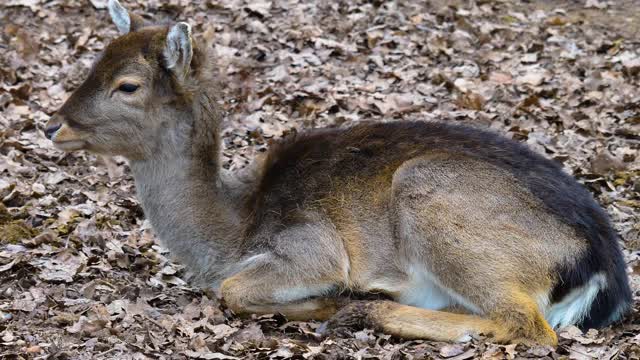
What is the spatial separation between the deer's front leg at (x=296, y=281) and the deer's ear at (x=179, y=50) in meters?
1.41

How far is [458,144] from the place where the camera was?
7004 mm

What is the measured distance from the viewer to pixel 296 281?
6828 mm

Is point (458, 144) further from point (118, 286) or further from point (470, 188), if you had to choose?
point (118, 286)

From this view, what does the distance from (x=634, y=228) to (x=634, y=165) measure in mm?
1315

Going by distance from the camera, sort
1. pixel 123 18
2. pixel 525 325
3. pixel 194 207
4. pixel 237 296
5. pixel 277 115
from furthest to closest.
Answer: pixel 277 115 → pixel 123 18 → pixel 194 207 → pixel 237 296 → pixel 525 325

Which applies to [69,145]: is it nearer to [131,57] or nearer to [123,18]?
[131,57]

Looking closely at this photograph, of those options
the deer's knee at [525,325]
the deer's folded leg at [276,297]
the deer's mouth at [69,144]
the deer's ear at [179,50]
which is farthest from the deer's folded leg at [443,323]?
the deer's mouth at [69,144]

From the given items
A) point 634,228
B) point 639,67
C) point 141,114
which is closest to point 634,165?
point 634,228

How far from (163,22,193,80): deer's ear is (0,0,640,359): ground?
1.37ft

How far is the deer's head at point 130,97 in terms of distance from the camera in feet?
23.3

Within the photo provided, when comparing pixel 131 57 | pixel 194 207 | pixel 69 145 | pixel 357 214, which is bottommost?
pixel 194 207

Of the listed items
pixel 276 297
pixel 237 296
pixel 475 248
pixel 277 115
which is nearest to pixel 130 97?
pixel 237 296

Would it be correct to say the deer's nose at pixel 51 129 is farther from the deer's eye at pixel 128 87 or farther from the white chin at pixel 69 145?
the deer's eye at pixel 128 87

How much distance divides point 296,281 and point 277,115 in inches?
162
